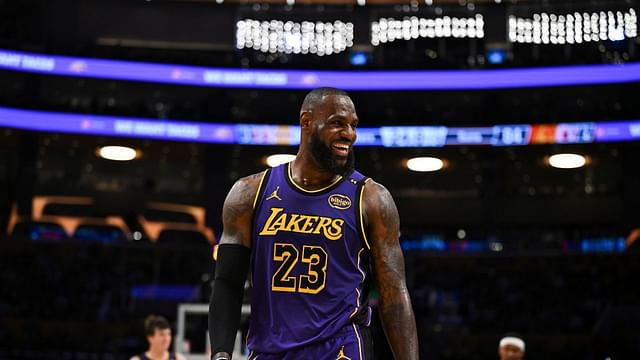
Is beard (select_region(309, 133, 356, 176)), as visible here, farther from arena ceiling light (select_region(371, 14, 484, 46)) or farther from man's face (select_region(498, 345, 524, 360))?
arena ceiling light (select_region(371, 14, 484, 46))

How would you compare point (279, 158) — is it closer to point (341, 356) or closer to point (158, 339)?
point (158, 339)

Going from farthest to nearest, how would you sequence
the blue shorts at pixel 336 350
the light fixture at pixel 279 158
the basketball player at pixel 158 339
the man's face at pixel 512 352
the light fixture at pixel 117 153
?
the light fixture at pixel 117 153
the light fixture at pixel 279 158
the man's face at pixel 512 352
the basketball player at pixel 158 339
the blue shorts at pixel 336 350

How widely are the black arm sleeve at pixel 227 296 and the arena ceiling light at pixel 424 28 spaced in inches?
791

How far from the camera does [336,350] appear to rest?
4.22 meters

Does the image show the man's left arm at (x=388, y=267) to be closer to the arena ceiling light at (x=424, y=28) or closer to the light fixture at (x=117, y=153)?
the arena ceiling light at (x=424, y=28)

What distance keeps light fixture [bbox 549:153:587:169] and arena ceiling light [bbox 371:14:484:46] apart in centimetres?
353

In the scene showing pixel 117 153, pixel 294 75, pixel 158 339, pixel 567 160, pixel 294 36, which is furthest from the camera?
pixel 117 153

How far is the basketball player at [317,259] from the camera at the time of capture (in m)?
4.28

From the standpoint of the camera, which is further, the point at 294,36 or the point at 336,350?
the point at 294,36

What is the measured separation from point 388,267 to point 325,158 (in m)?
0.56

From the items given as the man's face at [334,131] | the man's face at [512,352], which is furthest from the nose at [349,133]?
the man's face at [512,352]

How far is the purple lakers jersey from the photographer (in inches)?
169

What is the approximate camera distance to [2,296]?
2133 cm

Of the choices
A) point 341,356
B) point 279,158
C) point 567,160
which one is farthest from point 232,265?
point 567,160
